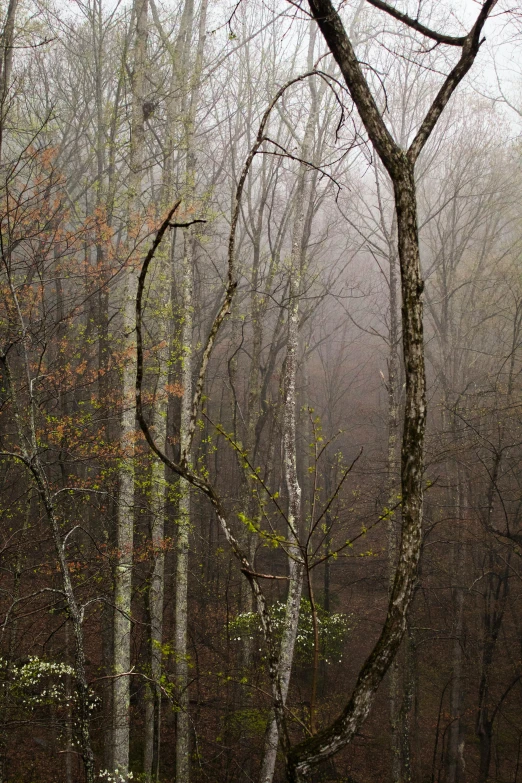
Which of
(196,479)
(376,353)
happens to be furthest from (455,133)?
(376,353)

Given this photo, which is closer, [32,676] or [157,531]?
[32,676]

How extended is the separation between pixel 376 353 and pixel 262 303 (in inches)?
873

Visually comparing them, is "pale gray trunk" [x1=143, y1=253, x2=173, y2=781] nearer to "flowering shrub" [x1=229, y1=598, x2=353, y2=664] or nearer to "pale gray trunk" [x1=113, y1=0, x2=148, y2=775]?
"pale gray trunk" [x1=113, y1=0, x2=148, y2=775]

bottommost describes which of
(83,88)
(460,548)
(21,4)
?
(460,548)

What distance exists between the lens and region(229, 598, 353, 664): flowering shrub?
33.8ft

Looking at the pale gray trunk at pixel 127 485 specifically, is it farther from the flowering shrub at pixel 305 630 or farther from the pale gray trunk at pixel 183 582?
the flowering shrub at pixel 305 630

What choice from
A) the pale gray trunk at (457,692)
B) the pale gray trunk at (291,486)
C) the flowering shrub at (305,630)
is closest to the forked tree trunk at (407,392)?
the pale gray trunk at (291,486)

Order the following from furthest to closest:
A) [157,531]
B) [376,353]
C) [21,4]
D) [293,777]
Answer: [376,353] < [21,4] < [157,531] < [293,777]

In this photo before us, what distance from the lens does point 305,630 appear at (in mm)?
11008

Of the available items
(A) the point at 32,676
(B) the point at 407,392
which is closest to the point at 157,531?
(A) the point at 32,676

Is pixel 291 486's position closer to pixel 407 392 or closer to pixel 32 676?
pixel 32 676

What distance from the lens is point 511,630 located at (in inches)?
534

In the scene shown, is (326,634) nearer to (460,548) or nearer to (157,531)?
(460,548)

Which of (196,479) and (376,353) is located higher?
(376,353)
